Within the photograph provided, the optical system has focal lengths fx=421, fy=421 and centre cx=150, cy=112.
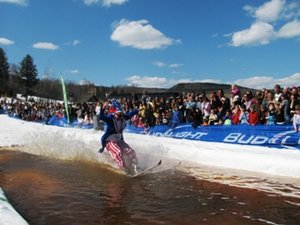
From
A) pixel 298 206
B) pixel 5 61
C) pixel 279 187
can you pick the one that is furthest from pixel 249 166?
pixel 5 61

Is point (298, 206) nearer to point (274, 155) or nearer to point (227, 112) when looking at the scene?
point (274, 155)

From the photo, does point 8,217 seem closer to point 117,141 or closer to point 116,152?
point 116,152

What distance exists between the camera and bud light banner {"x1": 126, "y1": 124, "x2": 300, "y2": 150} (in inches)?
615

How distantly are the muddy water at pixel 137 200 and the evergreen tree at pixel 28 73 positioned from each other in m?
137

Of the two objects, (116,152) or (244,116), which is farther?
(244,116)

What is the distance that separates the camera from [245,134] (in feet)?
56.3

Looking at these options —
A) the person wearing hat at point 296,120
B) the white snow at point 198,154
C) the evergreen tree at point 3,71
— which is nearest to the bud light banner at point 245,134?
the person wearing hat at point 296,120

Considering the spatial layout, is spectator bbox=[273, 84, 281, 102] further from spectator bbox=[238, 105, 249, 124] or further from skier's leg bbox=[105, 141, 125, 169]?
skier's leg bbox=[105, 141, 125, 169]

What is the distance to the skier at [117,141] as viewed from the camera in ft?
43.6

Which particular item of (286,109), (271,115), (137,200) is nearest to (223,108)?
(271,115)

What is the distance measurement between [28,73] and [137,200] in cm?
14351

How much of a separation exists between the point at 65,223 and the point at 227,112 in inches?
501

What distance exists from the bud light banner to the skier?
5.36 meters

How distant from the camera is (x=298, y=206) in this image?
8945 mm
